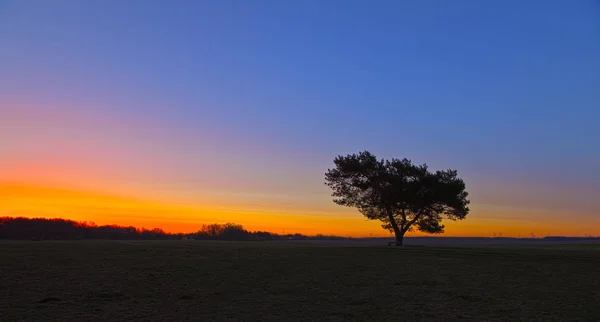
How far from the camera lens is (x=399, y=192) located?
209 ft

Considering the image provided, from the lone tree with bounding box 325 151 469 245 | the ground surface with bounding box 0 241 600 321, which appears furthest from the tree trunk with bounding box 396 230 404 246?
the ground surface with bounding box 0 241 600 321

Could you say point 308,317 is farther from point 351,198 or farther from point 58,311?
point 351,198

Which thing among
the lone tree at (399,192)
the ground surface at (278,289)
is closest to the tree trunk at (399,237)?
the lone tree at (399,192)

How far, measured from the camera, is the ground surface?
64.6 feet

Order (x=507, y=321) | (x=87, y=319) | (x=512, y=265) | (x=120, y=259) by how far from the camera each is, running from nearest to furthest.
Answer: (x=87, y=319)
(x=507, y=321)
(x=120, y=259)
(x=512, y=265)

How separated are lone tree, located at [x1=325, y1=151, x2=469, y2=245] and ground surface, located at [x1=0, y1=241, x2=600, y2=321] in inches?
983

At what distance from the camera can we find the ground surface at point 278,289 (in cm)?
1970

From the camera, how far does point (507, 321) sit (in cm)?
1909

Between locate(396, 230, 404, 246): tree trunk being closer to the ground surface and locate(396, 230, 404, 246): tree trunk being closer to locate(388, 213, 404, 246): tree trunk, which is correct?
locate(388, 213, 404, 246): tree trunk

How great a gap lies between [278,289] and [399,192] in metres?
40.3

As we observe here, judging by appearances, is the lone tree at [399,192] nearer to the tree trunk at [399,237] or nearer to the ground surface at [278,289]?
the tree trunk at [399,237]

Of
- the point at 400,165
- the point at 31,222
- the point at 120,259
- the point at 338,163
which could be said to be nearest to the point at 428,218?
the point at 400,165

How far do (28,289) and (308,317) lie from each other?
41.9ft

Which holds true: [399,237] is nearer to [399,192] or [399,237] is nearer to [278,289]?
[399,192]
